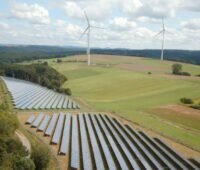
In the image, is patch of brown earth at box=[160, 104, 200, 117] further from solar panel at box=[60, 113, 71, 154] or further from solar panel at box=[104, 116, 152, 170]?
solar panel at box=[60, 113, 71, 154]

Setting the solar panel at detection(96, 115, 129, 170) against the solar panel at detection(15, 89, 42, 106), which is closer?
the solar panel at detection(96, 115, 129, 170)

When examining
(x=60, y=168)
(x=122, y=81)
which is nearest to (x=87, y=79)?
(x=122, y=81)

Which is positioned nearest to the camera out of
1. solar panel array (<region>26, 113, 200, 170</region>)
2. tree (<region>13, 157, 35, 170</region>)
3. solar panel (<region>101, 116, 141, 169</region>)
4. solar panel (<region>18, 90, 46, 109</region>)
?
tree (<region>13, 157, 35, 170</region>)

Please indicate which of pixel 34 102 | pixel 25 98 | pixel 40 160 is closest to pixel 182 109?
pixel 34 102

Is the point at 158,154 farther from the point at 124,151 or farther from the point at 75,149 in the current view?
the point at 75,149

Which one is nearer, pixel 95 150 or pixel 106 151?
pixel 106 151

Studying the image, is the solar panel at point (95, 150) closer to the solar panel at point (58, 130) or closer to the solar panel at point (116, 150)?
the solar panel at point (116, 150)

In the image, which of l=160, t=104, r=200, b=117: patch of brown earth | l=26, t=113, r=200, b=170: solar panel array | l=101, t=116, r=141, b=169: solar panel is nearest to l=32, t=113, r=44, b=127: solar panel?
l=26, t=113, r=200, b=170: solar panel array
